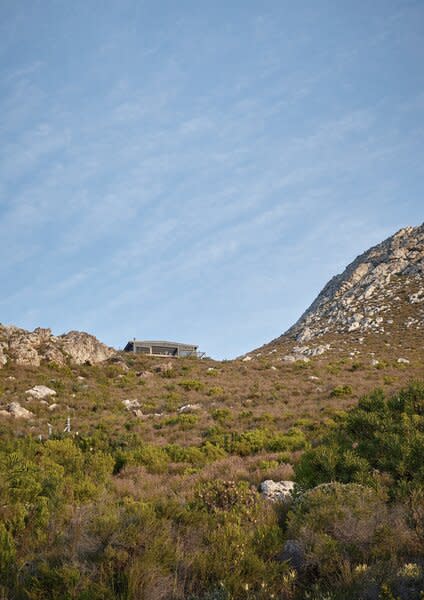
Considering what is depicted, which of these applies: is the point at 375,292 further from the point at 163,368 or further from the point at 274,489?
the point at 274,489

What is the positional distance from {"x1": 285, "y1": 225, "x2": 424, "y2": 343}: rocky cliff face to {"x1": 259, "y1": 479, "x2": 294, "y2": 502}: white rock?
42.3 m

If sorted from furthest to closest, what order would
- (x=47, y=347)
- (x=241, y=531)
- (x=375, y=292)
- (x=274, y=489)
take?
(x=375, y=292), (x=47, y=347), (x=274, y=489), (x=241, y=531)

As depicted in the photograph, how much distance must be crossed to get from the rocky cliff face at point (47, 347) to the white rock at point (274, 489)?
2393cm

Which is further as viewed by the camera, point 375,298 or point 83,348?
point 375,298

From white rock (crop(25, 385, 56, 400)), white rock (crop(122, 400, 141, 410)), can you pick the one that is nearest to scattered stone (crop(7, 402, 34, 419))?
white rock (crop(25, 385, 56, 400))

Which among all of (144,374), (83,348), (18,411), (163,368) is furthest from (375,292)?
(18,411)

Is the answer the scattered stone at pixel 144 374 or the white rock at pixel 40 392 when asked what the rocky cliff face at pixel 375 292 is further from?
the white rock at pixel 40 392

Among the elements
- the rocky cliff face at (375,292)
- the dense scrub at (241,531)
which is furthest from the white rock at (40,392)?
the rocky cliff face at (375,292)

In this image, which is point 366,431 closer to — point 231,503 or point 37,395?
point 231,503

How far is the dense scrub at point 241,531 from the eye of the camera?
465cm

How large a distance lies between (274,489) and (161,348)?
1800 inches

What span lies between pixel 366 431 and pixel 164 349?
45.9 metres

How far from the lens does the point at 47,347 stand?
3306 cm

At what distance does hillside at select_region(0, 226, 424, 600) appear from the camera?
487cm
